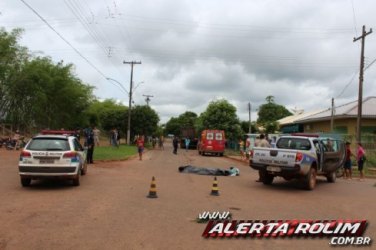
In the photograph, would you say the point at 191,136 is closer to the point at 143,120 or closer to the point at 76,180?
the point at 143,120

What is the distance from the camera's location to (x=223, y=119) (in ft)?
202

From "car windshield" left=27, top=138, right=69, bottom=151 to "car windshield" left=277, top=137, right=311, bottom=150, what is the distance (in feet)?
25.7

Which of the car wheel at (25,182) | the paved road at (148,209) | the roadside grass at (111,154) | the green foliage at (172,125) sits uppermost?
the green foliage at (172,125)

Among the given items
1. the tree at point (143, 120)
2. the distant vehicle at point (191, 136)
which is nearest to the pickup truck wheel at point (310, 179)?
the tree at point (143, 120)

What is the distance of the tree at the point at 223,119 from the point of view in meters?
61.1

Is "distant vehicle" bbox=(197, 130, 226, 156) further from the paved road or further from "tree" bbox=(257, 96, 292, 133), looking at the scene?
"tree" bbox=(257, 96, 292, 133)

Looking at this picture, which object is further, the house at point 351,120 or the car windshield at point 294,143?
the house at point 351,120

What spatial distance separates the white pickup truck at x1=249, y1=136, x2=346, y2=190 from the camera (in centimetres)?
1491

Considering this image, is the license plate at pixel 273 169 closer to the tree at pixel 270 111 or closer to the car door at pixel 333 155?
the car door at pixel 333 155

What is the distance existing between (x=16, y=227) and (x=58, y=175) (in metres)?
5.28

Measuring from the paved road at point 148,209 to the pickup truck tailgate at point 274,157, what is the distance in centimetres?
95

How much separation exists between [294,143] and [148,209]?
7.91 m

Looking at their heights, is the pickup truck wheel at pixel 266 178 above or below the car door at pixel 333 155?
below

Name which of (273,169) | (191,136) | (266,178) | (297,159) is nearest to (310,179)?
(297,159)
